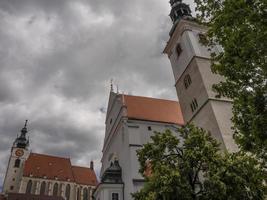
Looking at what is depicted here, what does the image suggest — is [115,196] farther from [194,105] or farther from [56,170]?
[56,170]

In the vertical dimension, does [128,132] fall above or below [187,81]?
below

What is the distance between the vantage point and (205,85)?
58.6 ft

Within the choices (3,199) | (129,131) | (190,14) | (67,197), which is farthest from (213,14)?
(67,197)

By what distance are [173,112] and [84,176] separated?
39327mm

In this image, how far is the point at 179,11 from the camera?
84.4 feet

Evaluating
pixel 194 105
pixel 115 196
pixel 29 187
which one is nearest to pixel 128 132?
pixel 115 196

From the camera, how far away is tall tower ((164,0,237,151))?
15836mm

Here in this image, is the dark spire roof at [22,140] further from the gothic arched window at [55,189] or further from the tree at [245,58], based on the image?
the tree at [245,58]

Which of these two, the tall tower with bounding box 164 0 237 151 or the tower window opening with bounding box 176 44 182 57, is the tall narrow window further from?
the tower window opening with bounding box 176 44 182 57

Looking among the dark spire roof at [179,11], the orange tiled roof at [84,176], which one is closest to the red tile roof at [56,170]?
the orange tiled roof at [84,176]

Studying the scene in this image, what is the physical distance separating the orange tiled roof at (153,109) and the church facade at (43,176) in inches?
1221

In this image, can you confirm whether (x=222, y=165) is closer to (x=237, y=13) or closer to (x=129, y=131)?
(x=237, y=13)

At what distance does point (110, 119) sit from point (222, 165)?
2024 centimetres

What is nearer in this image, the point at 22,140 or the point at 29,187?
the point at 29,187
